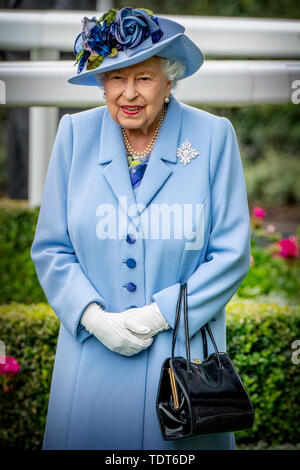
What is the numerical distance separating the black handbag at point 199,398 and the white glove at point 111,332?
122mm

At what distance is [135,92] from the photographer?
217 cm

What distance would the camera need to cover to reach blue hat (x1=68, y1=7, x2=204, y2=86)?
83.7 inches

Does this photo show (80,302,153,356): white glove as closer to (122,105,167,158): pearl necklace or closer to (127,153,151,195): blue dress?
(127,153,151,195): blue dress

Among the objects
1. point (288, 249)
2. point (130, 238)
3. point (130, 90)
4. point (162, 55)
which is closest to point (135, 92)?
point (130, 90)

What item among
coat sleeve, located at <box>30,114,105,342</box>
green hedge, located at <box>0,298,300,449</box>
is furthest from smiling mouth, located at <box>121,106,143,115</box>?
green hedge, located at <box>0,298,300,449</box>

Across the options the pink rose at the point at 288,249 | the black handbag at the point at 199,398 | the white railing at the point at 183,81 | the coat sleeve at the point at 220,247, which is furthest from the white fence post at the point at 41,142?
the black handbag at the point at 199,398

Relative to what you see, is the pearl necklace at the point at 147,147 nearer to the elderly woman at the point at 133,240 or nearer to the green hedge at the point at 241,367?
the elderly woman at the point at 133,240

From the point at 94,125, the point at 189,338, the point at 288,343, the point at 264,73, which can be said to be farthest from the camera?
the point at 288,343

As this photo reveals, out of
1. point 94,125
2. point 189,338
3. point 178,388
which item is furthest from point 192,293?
point 94,125

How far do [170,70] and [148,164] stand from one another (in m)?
0.34

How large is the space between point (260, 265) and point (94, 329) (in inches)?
109

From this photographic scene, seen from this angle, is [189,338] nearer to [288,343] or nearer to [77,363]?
[77,363]

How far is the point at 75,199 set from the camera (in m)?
2.31

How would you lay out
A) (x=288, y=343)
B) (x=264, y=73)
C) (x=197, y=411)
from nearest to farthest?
(x=197, y=411) → (x=264, y=73) → (x=288, y=343)
